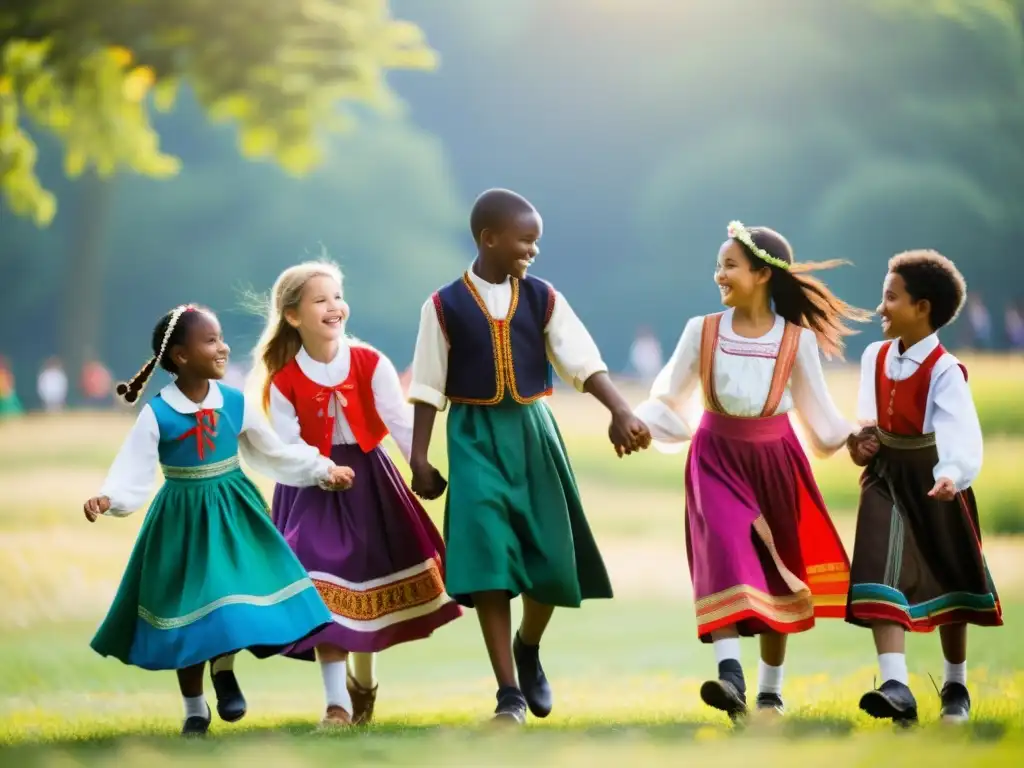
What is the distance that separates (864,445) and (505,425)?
3.80 feet

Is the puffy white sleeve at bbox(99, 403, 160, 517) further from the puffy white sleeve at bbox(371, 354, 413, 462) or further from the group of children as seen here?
the puffy white sleeve at bbox(371, 354, 413, 462)

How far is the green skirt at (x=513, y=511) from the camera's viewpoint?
483 centimetres

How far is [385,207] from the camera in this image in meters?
30.8

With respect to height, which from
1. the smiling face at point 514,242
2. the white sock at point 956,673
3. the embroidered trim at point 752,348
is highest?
the smiling face at point 514,242

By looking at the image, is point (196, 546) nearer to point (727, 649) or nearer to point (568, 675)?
point (727, 649)

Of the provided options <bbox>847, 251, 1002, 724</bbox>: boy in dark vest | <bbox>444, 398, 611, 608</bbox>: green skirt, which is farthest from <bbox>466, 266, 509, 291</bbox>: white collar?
<bbox>847, 251, 1002, 724</bbox>: boy in dark vest

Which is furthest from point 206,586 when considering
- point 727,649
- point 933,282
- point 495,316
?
point 933,282

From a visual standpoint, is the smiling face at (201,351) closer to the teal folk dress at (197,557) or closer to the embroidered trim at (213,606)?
the teal folk dress at (197,557)

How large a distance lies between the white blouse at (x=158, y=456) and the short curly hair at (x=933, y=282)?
1.98 metres

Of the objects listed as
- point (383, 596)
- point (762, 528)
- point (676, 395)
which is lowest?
point (383, 596)

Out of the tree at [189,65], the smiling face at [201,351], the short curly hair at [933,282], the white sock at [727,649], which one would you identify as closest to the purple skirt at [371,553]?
the smiling face at [201,351]

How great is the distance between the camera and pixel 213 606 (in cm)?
472

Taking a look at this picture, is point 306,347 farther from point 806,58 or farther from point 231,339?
point 806,58

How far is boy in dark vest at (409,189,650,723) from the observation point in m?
4.84
